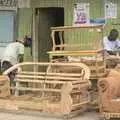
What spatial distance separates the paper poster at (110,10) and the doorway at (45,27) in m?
1.95

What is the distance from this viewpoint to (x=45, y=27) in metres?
15.4

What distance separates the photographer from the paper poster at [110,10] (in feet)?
43.5

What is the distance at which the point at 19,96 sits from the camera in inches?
454

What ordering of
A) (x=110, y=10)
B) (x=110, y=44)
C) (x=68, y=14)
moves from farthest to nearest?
(x=68, y=14), (x=110, y=10), (x=110, y=44)

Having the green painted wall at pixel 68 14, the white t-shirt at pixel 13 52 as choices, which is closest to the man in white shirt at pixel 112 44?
the green painted wall at pixel 68 14

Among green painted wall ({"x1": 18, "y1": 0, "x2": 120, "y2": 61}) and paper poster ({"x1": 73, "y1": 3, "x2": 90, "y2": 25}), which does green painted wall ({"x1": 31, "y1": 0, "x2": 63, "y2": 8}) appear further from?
paper poster ({"x1": 73, "y1": 3, "x2": 90, "y2": 25})

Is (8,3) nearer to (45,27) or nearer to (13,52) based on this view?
(45,27)

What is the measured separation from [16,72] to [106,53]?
2.18 metres

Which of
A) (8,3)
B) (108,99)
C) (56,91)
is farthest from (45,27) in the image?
(108,99)

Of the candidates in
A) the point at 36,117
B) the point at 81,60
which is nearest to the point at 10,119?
the point at 36,117

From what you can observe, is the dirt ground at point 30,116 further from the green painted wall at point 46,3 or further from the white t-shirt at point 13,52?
the green painted wall at point 46,3

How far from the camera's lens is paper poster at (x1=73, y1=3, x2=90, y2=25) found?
44.6 feet

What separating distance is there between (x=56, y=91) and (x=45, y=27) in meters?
5.38

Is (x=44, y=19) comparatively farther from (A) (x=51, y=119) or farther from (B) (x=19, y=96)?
(A) (x=51, y=119)
